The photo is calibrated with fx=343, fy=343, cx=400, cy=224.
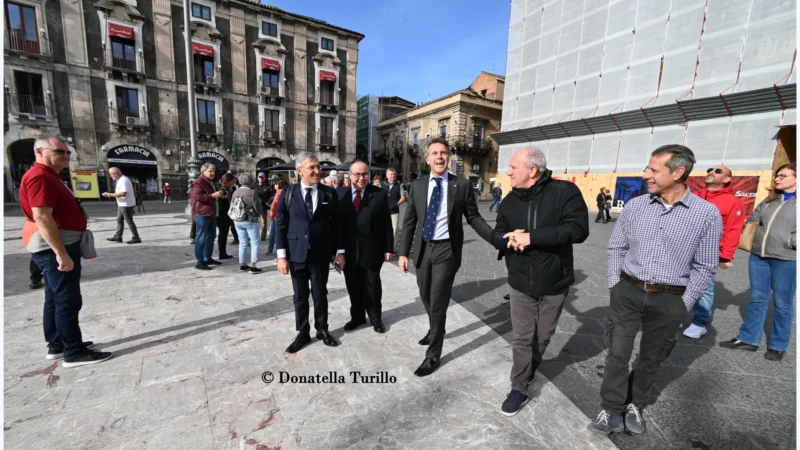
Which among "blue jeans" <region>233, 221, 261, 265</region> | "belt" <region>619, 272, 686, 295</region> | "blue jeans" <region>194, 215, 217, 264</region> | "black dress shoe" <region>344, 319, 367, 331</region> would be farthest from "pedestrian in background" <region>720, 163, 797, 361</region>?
"blue jeans" <region>194, 215, 217, 264</region>

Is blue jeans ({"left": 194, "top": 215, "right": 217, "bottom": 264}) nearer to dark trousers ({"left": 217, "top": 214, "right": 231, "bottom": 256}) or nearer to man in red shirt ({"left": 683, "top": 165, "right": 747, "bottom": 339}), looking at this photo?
dark trousers ({"left": 217, "top": 214, "right": 231, "bottom": 256})

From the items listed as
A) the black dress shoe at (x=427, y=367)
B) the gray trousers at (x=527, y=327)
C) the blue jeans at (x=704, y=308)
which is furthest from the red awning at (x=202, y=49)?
the blue jeans at (x=704, y=308)

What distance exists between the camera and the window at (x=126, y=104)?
2053cm

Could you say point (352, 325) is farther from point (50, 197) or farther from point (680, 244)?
point (680, 244)

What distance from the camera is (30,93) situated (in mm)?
18438

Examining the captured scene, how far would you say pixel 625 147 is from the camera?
16672 millimetres

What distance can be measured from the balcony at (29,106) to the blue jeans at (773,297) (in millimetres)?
27956

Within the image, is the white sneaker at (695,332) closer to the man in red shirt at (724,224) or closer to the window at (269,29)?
the man in red shirt at (724,224)

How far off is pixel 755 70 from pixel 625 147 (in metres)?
4.95

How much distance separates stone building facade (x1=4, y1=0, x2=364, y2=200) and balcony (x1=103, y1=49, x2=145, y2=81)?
6cm

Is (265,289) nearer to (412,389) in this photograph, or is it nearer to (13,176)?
(412,389)

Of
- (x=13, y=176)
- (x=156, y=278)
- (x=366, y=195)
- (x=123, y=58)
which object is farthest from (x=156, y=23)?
(x=366, y=195)

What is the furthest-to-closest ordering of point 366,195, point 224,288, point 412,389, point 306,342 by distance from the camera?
point 224,288
point 366,195
point 306,342
point 412,389

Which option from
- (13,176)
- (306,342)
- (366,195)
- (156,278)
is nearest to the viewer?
(306,342)
